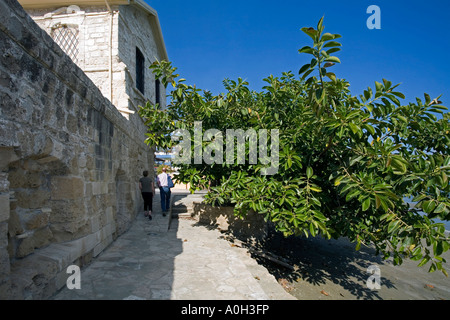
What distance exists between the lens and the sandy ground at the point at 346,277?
15.6ft

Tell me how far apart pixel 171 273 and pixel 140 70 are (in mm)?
7344

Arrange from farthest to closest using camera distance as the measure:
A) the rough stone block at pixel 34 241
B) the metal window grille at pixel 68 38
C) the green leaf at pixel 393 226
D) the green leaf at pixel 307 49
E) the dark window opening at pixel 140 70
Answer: the dark window opening at pixel 140 70 → the metal window grille at pixel 68 38 → the green leaf at pixel 393 226 → the green leaf at pixel 307 49 → the rough stone block at pixel 34 241

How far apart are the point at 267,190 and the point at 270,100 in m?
1.99

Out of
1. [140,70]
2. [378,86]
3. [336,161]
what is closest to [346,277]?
[336,161]

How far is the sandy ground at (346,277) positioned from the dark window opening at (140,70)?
6731mm

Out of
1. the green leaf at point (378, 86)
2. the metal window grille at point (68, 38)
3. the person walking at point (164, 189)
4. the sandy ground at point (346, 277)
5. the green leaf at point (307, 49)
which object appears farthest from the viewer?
the person walking at point (164, 189)

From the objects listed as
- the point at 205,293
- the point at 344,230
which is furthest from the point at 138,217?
the point at 344,230

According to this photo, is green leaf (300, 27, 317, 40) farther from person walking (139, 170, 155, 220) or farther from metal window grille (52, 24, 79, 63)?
metal window grille (52, 24, 79, 63)

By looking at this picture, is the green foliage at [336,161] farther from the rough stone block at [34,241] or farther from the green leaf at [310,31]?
the rough stone block at [34,241]

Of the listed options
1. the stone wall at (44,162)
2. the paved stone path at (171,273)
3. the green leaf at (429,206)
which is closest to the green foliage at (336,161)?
the green leaf at (429,206)


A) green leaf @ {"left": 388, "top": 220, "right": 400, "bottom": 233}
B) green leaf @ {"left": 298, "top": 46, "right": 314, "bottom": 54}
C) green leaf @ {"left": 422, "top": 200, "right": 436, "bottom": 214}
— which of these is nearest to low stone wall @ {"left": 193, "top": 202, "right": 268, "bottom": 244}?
green leaf @ {"left": 388, "top": 220, "right": 400, "bottom": 233}

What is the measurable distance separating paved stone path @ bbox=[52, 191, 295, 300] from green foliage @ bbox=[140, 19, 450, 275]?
0.94m

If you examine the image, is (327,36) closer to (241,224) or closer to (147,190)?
(241,224)
